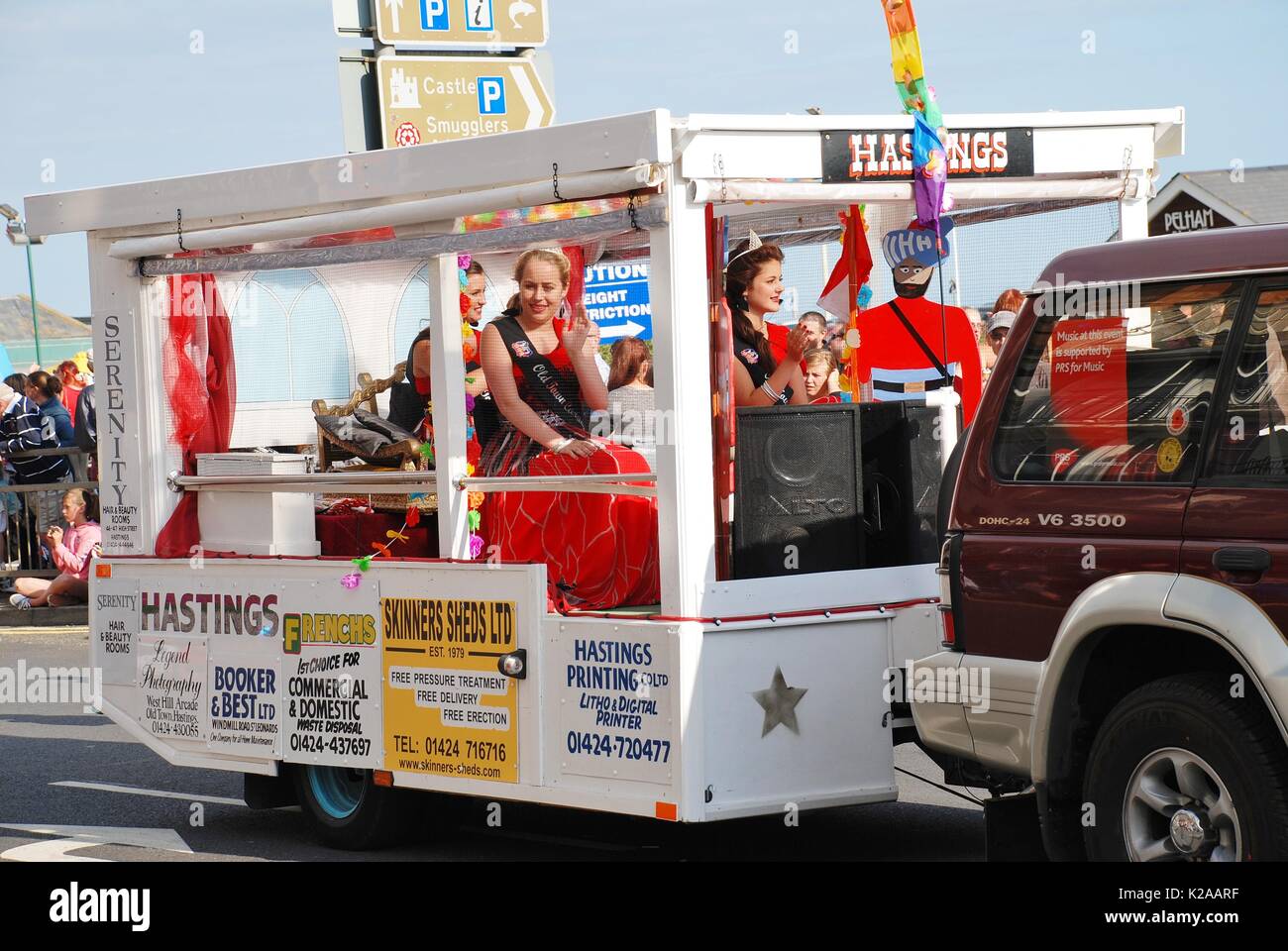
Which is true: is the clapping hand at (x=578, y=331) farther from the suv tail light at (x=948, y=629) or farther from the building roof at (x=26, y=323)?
the building roof at (x=26, y=323)

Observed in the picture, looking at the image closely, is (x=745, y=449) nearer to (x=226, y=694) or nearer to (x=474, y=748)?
(x=474, y=748)

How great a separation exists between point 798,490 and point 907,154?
126 cm

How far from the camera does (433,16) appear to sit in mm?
13484

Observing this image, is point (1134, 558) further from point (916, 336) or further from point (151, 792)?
point (151, 792)

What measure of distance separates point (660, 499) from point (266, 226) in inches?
84.8

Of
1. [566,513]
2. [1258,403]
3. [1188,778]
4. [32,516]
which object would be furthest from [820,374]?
[32,516]

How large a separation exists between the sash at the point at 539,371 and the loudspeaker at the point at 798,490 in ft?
2.19

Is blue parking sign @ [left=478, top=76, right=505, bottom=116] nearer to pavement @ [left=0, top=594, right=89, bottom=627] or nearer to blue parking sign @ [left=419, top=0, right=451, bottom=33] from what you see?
blue parking sign @ [left=419, top=0, right=451, bottom=33]

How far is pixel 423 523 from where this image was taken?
7.14 m

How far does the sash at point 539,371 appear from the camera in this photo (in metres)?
6.53
